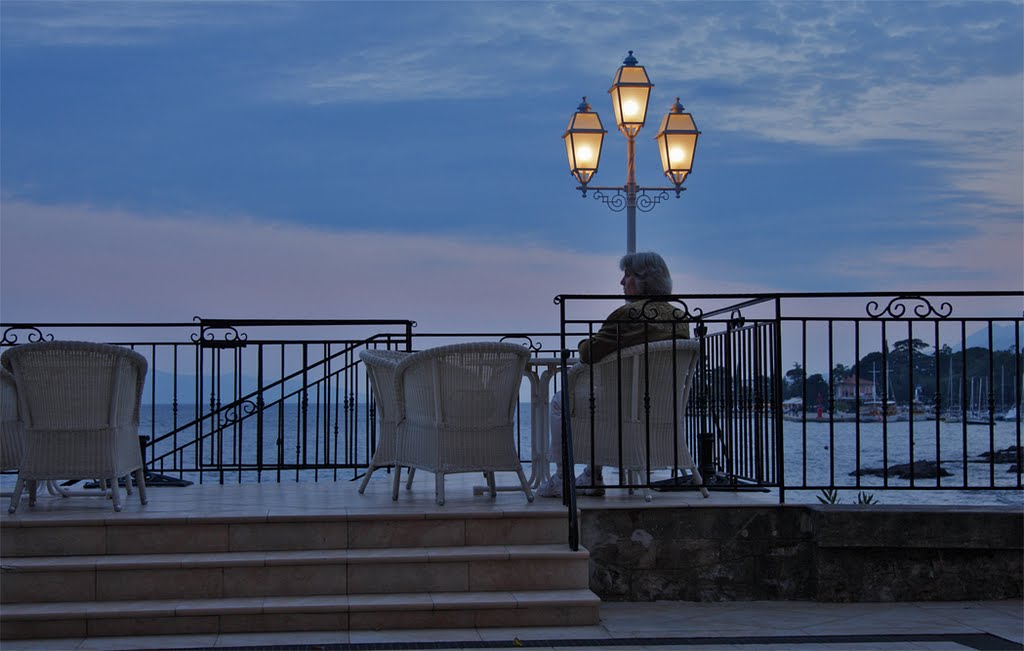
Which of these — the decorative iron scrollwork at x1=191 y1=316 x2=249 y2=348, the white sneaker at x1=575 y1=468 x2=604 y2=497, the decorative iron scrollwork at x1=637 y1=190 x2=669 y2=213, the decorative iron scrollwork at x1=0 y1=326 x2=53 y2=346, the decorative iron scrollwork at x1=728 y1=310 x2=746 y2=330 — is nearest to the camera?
the white sneaker at x1=575 y1=468 x2=604 y2=497

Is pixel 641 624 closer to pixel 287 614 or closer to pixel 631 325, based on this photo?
pixel 287 614

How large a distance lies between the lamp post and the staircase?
4.80 metres

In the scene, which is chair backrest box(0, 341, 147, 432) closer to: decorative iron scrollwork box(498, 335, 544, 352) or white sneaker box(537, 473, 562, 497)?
white sneaker box(537, 473, 562, 497)

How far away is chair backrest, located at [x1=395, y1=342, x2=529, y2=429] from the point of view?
5922 mm

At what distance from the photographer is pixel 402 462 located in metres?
6.22

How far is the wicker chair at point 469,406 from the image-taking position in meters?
5.92

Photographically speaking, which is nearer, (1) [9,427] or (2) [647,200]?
(1) [9,427]

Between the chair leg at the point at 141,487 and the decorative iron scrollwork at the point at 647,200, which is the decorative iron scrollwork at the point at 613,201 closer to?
the decorative iron scrollwork at the point at 647,200

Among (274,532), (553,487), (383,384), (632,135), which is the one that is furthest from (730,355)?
(632,135)

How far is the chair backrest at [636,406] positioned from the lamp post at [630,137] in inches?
142

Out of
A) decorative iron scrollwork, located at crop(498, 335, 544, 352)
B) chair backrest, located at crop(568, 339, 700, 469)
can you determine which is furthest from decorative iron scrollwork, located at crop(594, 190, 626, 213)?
chair backrest, located at crop(568, 339, 700, 469)

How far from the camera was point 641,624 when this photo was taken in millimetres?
5082

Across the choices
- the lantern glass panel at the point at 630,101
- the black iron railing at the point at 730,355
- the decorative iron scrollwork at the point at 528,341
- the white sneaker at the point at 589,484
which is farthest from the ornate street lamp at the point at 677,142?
the white sneaker at the point at 589,484

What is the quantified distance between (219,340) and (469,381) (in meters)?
3.29
